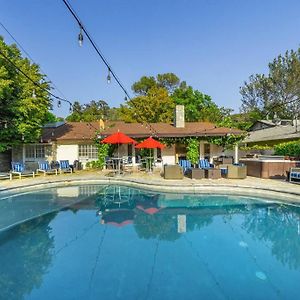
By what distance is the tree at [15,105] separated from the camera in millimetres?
15477

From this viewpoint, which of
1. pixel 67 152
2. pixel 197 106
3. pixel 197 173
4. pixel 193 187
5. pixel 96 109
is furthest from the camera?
pixel 96 109

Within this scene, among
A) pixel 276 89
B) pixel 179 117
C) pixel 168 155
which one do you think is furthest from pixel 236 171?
pixel 276 89

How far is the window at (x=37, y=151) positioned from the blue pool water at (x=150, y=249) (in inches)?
360

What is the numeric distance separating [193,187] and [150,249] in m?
6.41

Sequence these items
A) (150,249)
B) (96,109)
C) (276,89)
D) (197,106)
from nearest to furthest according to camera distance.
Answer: (150,249) → (276,89) → (197,106) → (96,109)

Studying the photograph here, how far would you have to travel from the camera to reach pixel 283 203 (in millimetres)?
10641

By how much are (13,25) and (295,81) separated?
132 feet

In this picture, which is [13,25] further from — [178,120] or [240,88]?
[240,88]

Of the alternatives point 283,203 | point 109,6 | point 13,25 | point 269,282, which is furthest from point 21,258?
point 283,203

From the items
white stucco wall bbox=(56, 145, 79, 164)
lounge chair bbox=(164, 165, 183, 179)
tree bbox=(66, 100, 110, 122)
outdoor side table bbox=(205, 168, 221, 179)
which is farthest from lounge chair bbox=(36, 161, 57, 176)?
tree bbox=(66, 100, 110, 122)

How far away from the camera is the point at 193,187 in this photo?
12.7 m

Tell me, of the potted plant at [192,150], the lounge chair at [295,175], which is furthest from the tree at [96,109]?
the lounge chair at [295,175]

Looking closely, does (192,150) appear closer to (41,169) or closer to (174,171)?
(174,171)

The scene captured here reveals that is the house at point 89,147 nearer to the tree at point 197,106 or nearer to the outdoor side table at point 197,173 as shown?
the outdoor side table at point 197,173
